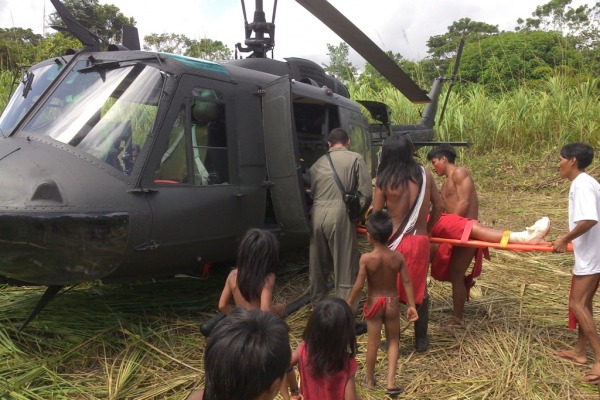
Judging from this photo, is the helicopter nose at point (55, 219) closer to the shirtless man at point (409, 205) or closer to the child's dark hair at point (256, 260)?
the child's dark hair at point (256, 260)

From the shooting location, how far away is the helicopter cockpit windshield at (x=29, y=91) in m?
4.13

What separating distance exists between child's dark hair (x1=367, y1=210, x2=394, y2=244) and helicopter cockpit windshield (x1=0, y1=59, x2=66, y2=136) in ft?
9.09

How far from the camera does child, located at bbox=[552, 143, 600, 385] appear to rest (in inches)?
133

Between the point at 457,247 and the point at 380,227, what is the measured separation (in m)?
1.24

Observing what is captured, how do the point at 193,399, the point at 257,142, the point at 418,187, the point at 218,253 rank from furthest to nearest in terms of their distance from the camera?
the point at 257,142 → the point at 218,253 → the point at 418,187 → the point at 193,399

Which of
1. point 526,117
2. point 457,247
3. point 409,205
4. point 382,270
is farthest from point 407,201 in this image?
point 526,117

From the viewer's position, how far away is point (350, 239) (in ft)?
14.3

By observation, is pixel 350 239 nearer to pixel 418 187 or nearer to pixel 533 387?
pixel 418 187

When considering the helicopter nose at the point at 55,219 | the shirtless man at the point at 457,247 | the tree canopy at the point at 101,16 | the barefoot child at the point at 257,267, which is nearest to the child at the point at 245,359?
the barefoot child at the point at 257,267

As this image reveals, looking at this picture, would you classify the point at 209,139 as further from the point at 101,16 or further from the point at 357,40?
the point at 101,16

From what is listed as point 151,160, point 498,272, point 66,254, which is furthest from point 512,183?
point 66,254

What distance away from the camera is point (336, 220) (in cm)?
432

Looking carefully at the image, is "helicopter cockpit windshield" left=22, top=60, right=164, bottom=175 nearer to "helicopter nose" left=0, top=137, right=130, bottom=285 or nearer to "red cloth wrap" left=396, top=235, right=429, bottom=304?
"helicopter nose" left=0, top=137, right=130, bottom=285

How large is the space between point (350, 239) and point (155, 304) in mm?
1708
